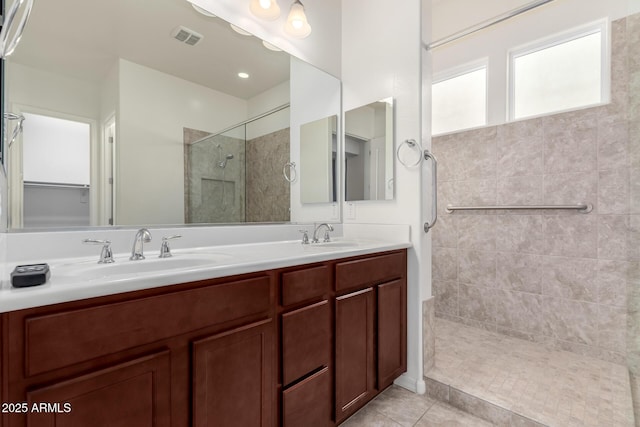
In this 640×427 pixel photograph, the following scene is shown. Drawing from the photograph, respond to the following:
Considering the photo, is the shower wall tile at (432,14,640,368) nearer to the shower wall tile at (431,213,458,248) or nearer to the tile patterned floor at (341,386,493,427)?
the shower wall tile at (431,213,458,248)

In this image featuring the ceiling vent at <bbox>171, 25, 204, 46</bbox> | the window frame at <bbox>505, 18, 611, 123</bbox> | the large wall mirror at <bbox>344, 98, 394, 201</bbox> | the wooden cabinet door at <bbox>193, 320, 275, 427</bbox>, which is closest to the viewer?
the wooden cabinet door at <bbox>193, 320, 275, 427</bbox>

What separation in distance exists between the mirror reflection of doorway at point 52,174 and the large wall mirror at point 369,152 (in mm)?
1570

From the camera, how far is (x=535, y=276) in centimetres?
239

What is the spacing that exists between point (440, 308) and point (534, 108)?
1974mm

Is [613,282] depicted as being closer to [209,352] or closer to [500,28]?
[500,28]

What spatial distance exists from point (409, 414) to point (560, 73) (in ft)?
9.01

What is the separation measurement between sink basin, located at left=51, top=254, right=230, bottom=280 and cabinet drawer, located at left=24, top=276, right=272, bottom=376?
117 mm

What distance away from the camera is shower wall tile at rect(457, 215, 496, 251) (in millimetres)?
2619

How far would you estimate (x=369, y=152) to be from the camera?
2.15m

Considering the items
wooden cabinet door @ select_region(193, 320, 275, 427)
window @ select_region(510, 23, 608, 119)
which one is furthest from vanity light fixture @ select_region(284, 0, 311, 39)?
window @ select_region(510, 23, 608, 119)

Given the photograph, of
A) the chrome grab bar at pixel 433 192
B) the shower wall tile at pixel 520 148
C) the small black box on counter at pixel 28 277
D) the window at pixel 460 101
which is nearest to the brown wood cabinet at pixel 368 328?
the chrome grab bar at pixel 433 192

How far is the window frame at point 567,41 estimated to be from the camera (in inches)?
83.0

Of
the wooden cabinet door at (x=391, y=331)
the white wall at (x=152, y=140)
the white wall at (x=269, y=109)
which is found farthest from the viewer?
the white wall at (x=269, y=109)

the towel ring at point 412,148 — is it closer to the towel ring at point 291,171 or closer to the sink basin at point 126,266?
the towel ring at point 291,171
